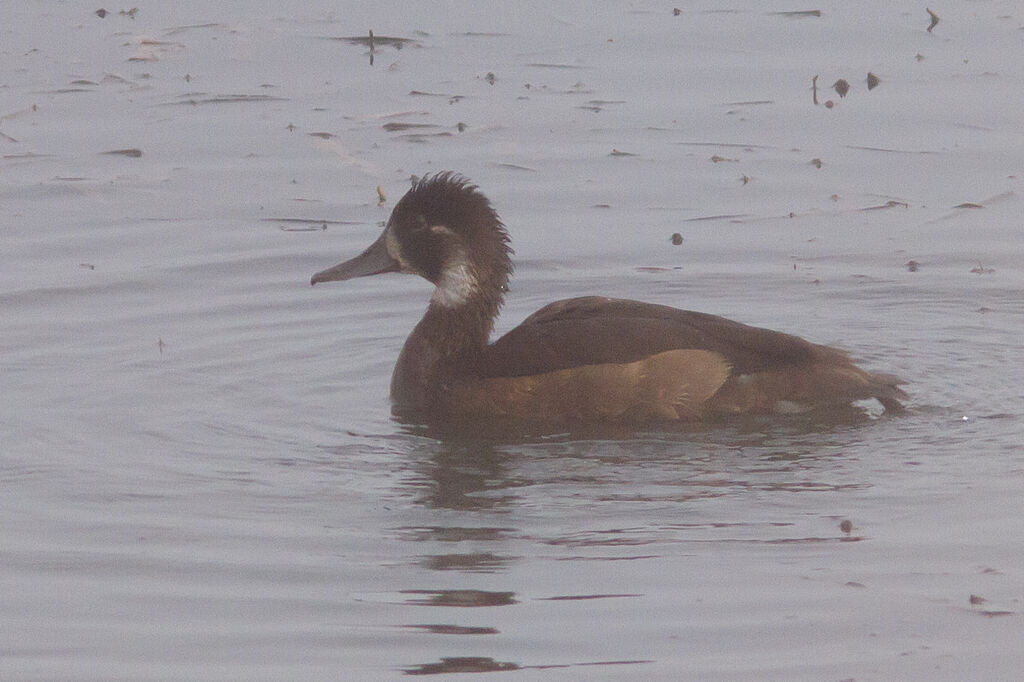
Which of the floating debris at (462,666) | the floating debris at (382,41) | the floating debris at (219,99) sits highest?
the floating debris at (382,41)

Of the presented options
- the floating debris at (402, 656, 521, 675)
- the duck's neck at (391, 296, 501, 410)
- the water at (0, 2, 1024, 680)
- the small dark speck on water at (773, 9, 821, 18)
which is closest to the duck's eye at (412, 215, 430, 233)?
the duck's neck at (391, 296, 501, 410)

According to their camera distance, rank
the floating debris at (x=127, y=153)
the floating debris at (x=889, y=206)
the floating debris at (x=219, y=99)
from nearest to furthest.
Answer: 1. the floating debris at (x=889, y=206)
2. the floating debris at (x=127, y=153)
3. the floating debris at (x=219, y=99)

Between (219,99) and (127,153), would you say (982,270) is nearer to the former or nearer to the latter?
(127,153)

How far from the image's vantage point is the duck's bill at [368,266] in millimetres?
10000

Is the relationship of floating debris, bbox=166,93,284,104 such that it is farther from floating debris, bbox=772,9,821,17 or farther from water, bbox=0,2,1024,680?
floating debris, bbox=772,9,821,17

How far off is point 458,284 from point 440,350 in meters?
0.42

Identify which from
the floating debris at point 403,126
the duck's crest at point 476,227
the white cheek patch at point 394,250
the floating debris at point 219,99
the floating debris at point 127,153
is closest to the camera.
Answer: the duck's crest at point 476,227

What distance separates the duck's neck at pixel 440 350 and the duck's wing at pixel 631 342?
295 millimetres

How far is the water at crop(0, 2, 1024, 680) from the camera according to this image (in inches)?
247

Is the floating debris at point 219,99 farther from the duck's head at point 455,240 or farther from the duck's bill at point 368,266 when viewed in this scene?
the duck's head at point 455,240

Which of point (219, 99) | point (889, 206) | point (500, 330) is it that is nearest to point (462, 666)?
point (500, 330)

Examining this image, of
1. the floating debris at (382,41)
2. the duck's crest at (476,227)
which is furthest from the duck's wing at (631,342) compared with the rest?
the floating debris at (382,41)

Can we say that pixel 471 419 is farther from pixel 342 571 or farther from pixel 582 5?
pixel 582 5

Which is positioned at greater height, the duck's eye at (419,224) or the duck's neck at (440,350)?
the duck's eye at (419,224)
